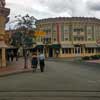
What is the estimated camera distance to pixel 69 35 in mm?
107312

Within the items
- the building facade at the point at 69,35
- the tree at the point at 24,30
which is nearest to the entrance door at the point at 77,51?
the building facade at the point at 69,35

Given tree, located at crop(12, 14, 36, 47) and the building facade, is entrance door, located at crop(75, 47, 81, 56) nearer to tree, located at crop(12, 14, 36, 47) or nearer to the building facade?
the building facade

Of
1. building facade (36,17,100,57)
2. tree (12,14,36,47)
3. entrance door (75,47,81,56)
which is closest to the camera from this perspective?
tree (12,14,36,47)

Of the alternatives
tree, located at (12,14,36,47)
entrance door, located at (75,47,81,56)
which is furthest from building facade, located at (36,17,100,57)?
tree, located at (12,14,36,47)

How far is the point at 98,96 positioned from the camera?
15.5 metres

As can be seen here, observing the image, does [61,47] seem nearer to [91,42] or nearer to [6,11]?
[91,42]

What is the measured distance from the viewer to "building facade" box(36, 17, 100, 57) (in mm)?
106375

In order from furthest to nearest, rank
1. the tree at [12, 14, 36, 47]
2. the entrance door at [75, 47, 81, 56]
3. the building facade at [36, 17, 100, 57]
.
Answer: the entrance door at [75, 47, 81, 56] → the building facade at [36, 17, 100, 57] → the tree at [12, 14, 36, 47]

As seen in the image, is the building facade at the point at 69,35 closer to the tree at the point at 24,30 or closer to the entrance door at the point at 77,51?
the entrance door at the point at 77,51

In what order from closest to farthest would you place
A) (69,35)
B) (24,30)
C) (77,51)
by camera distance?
(24,30), (69,35), (77,51)

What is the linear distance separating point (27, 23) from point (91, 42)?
6742 cm

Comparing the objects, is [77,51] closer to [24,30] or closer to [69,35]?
[69,35]

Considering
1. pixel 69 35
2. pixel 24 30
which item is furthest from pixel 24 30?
pixel 69 35

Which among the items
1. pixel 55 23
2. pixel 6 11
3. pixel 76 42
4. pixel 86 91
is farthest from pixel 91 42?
pixel 86 91
